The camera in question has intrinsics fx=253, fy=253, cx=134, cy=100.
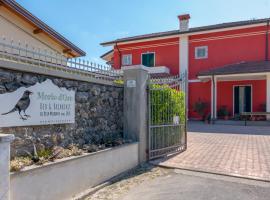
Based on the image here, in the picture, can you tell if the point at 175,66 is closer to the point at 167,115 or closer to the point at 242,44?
the point at 242,44

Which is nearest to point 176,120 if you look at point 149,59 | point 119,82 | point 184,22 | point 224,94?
point 119,82

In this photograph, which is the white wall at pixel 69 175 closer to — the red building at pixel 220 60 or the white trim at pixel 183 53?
the red building at pixel 220 60

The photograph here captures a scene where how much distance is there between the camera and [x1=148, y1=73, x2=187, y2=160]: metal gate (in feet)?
22.4

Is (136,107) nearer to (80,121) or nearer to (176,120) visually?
(80,121)

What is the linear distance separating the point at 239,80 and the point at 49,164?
1720cm

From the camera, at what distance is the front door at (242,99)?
59.8ft

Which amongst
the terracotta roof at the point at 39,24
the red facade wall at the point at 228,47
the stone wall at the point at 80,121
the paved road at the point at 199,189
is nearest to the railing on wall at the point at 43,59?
the stone wall at the point at 80,121

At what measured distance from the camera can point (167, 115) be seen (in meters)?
7.37

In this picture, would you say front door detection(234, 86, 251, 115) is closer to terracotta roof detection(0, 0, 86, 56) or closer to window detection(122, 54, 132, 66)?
window detection(122, 54, 132, 66)

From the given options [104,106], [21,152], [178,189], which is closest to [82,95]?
[104,106]

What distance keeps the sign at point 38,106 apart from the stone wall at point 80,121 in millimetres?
93

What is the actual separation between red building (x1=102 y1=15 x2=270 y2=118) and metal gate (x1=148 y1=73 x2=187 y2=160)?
9600 millimetres

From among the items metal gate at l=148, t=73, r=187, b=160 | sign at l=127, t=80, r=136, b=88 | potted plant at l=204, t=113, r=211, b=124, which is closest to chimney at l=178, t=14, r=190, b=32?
potted plant at l=204, t=113, r=211, b=124

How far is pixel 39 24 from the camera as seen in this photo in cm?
1007
